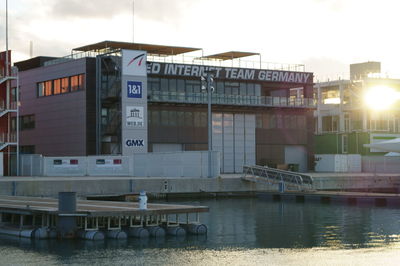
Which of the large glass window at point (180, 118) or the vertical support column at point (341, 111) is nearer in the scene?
the large glass window at point (180, 118)

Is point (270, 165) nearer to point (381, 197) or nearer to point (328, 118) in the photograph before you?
point (328, 118)

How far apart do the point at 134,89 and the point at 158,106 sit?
440 cm

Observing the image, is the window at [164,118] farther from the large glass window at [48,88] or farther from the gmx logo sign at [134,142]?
the large glass window at [48,88]

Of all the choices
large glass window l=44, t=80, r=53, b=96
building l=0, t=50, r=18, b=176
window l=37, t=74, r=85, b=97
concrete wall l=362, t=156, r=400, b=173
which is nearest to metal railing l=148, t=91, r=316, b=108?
window l=37, t=74, r=85, b=97

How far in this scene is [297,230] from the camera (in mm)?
36281

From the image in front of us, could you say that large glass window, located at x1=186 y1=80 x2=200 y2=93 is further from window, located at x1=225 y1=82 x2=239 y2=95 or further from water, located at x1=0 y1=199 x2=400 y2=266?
water, located at x1=0 y1=199 x2=400 y2=266

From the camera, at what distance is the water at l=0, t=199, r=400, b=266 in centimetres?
2641

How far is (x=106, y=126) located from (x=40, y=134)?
1019cm

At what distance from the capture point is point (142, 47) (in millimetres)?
79500

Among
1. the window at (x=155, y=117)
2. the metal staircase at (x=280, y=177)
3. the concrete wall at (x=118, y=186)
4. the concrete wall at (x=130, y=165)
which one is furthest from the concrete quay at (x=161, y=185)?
the window at (x=155, y=117)

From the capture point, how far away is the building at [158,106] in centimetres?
7600

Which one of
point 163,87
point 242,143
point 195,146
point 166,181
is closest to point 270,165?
point 242,143

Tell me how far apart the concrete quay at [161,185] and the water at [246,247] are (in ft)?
53.3

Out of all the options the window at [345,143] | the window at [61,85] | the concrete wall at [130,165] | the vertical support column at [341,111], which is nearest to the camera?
the concrete wall at [130,165]
